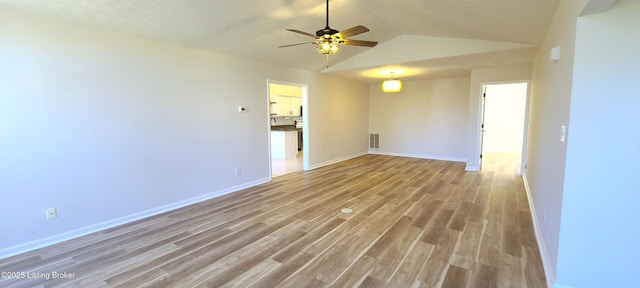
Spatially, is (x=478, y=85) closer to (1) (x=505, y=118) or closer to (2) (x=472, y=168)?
(2) (x=472, y=168)

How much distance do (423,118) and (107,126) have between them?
24.4 ft

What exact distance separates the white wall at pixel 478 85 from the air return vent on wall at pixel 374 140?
10.1 ft

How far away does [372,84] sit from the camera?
8.94 metres

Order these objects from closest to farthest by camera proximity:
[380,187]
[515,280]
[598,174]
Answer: [598,174], [515,280], [380,187]

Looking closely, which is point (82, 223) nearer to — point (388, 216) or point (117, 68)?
point (117, 68)

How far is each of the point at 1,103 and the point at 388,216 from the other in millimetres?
4310

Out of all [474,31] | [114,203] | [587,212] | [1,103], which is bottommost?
[114,203]

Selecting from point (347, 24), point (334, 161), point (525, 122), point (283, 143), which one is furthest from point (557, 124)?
point (283, 143)

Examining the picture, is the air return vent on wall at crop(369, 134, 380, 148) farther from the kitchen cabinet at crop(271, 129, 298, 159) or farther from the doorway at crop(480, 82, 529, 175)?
the doorway at crop(480, 82, 529, 175)

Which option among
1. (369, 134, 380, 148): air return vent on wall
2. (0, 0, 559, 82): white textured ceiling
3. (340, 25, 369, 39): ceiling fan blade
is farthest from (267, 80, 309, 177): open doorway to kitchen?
(340, 25, 369, 39): ceiling fan blade

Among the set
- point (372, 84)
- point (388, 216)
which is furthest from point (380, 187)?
point (372, 84)

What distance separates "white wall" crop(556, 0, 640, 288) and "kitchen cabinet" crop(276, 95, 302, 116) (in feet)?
26.9

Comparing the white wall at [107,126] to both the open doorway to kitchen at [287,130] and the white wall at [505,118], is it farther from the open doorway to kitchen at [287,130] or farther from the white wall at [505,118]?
the white wall at [505,118]

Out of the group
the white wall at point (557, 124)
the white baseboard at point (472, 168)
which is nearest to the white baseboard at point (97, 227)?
the white wall at point (557, 124)
